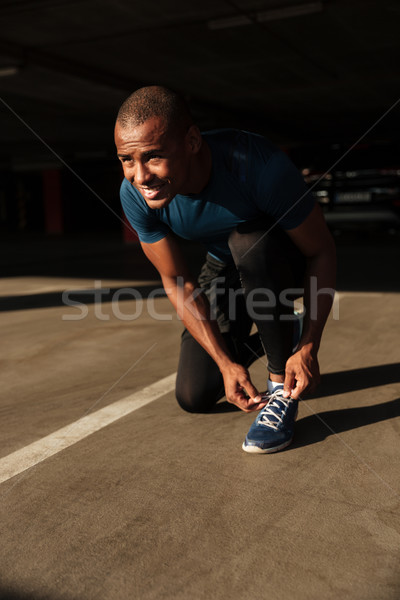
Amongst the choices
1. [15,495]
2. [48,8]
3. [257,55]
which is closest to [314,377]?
[15,495]

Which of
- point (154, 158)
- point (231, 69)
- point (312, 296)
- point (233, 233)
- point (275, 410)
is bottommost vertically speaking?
point (275, 410)

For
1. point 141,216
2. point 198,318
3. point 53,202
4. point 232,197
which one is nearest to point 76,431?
point 198,318

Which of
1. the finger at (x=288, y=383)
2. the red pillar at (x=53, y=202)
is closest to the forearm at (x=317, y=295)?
the finger at (x=288, y=383)

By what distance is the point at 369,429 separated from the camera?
2.17 m

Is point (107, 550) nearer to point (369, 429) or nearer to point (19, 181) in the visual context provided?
point (369, 429)

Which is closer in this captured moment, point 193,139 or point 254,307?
point 193,139

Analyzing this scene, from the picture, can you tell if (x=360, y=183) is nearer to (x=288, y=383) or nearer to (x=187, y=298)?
(x=187, y=298)

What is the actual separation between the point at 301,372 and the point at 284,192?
2.03ft

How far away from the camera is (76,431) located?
2.23 meters

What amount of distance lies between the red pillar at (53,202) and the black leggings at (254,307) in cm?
2264

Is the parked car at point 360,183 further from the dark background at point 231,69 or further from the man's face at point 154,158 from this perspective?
the man's face at point 154,158

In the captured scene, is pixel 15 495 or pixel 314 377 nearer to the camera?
pixel 15 495

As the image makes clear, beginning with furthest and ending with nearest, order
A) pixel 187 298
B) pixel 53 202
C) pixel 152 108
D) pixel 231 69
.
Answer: pixel 53 202, pixel 231 69, pixel 187 298, pixel 152 108

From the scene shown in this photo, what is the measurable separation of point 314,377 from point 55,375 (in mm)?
1678
